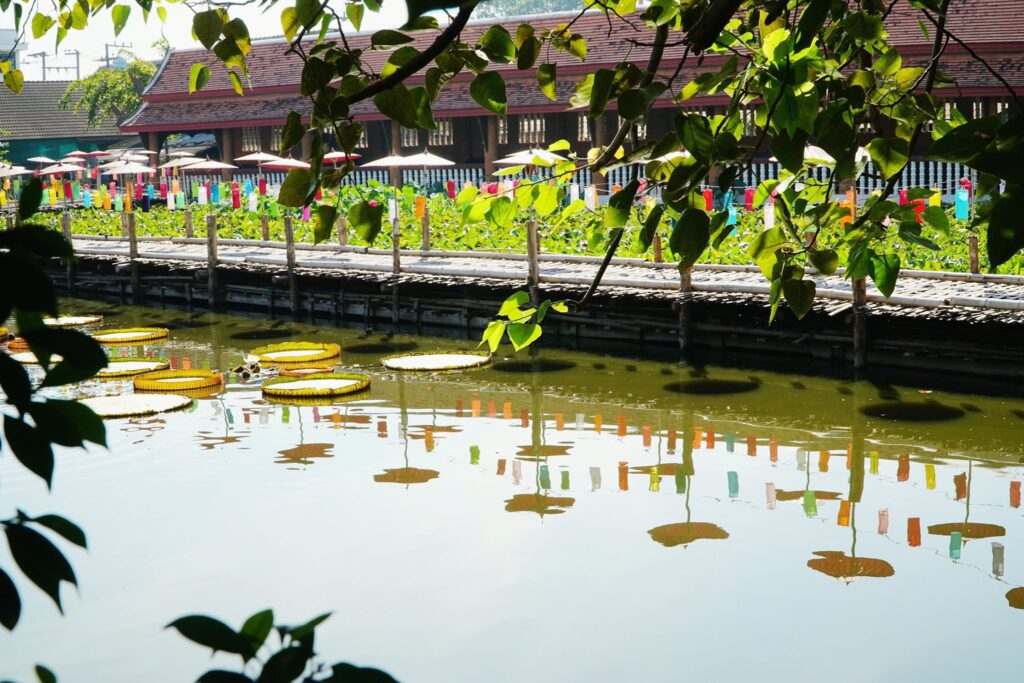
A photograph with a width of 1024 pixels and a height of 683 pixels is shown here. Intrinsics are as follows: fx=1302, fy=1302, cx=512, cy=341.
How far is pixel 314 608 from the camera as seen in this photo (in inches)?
346

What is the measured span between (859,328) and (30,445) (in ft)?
49.0

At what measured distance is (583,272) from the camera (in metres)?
19.2

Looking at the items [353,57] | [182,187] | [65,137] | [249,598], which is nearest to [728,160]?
[353,57]

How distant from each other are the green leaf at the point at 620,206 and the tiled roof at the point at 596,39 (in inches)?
693

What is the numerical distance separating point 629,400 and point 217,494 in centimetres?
564

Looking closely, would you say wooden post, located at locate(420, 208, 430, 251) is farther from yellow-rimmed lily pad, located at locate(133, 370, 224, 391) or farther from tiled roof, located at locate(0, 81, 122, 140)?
tiled roof, located at locate(0, 81, 122, 140)

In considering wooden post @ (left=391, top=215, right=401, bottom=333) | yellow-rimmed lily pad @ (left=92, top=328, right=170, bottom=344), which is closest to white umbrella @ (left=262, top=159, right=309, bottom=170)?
yellow-rimmed lily pad @ (left=92, top=328, right=170, bottom=344)

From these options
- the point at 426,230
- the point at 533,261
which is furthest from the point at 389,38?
the point at 426,230

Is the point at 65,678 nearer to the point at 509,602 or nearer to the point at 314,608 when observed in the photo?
the point at 314,608

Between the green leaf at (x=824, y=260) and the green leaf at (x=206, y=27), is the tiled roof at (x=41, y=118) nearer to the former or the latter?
the green leaf at (x=206, y=27)

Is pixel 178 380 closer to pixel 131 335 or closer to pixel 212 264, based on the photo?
pixel 131 335

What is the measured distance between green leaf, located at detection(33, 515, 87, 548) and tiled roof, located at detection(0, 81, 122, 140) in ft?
174

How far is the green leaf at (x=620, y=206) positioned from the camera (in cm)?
214

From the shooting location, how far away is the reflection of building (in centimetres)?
5172
